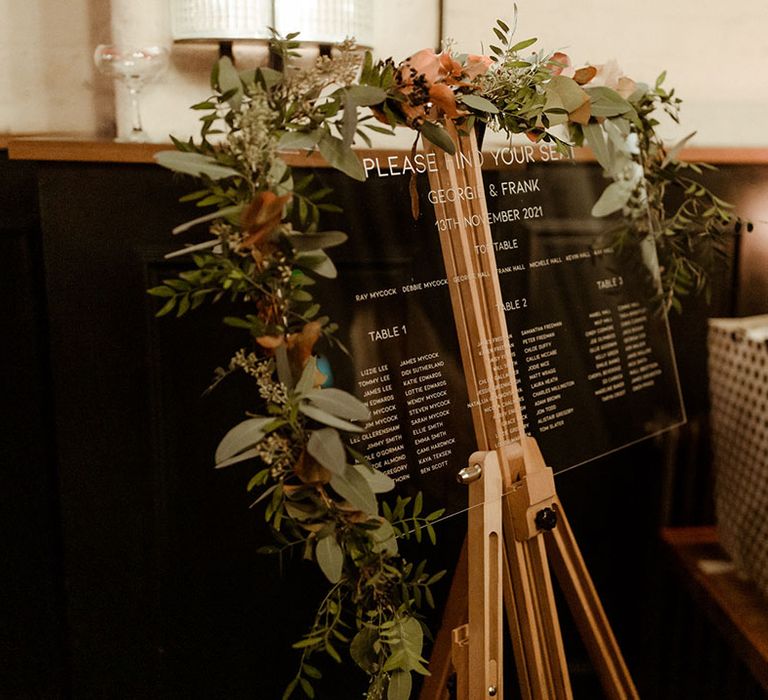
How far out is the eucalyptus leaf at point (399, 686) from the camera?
112cm

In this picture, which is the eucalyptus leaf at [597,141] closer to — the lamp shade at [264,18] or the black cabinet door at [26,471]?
the lamp shade at [264,18]

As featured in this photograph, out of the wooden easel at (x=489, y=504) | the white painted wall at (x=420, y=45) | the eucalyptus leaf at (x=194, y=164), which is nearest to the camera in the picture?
the eucalyptus leaf at (x=194, y=164)

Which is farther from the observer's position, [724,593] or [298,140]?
[724,593]

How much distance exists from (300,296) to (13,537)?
1.02 meters

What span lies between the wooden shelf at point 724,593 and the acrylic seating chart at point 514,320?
0.30 m

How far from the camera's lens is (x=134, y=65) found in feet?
5.09

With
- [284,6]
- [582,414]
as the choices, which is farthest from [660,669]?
[284,6]

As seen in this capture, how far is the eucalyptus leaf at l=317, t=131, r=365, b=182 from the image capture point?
1.02m

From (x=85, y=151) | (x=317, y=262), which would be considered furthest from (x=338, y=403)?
(x=85, y=151)

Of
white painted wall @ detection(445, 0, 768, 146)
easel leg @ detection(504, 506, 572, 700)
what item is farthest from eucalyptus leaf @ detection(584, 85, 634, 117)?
easel leg @ detection(504, 506, 572, 700)

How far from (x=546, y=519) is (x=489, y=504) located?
13 centimetres

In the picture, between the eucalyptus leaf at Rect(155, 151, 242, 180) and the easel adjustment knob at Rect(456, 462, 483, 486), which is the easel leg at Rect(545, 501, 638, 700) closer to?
the easel adjustment knob at Rect(456, 462, 483, 486)

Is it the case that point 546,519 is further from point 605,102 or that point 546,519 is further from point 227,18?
point 227,18

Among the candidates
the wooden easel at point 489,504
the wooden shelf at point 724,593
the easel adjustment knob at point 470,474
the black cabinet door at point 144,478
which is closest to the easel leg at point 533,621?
the wooden easel at point 489,504
